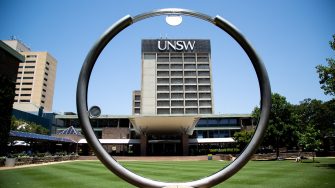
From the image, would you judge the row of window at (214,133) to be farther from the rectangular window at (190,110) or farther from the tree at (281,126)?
the tree at (281,126)

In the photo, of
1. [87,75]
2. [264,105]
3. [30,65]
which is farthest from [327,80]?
[30,65]

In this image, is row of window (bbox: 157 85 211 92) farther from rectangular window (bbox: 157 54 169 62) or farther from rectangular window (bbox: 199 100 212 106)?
rectangular window (bbox: 157 54 169 62)

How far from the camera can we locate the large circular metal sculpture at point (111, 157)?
7.11 meters

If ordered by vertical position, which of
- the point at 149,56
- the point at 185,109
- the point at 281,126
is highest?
the point at 149,56

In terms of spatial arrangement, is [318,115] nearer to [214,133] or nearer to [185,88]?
[214,133]

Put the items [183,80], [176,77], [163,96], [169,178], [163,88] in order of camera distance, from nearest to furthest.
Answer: [169,178] → [163,96] → [163,88] → [183,80] → [176,77]

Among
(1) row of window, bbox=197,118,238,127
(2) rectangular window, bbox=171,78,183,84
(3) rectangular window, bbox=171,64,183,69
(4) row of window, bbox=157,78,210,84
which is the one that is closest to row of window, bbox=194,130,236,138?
(1) row of window, bbox=197,118,238,127

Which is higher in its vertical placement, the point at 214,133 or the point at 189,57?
the point at 189,57

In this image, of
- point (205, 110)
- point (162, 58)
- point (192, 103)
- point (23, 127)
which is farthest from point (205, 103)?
point (23, 127)

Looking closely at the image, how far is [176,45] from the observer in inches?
4673

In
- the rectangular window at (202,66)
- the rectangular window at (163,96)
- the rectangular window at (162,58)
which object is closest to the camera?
the rectangular window at (163,96)

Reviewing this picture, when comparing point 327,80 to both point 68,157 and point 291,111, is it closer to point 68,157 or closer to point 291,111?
point 291,111

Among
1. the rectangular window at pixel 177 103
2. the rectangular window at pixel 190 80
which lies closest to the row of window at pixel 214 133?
the rectangular window at pixel 177 103

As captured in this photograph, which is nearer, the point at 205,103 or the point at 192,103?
the point at 192,103
